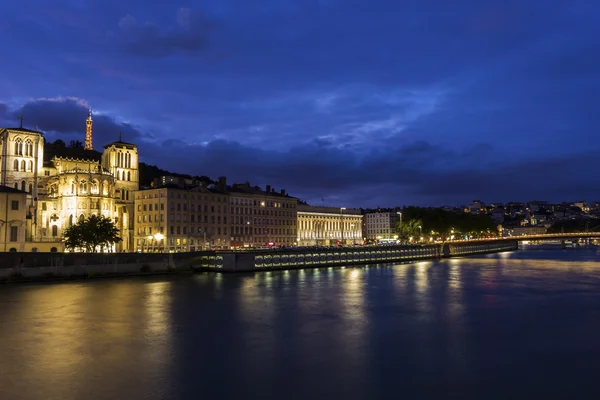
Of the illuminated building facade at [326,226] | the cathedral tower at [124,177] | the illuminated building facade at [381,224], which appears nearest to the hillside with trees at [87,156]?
the cathedral tower at [124,177]

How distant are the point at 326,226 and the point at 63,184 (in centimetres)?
6415

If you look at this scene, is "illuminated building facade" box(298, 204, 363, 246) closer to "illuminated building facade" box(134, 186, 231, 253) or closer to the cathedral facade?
"illuminated building facade" box(134, 186, 231, 253)

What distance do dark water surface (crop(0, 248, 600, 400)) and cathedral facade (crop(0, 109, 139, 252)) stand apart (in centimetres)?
4558

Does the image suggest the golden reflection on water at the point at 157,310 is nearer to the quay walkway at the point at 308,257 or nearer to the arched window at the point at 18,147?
the quay walkway at the point at 308,257

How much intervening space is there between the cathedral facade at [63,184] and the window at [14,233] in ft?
49.3

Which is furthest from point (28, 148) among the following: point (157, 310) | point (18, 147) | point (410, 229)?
point (410, 229)

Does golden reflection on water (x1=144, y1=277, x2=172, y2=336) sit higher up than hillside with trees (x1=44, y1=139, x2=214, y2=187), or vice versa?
hillside with trees (x1=44, y1=139, x2=214, y2=187)

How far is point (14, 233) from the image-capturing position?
59.5 m

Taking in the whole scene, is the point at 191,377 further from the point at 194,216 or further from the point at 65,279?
the point at 194,216

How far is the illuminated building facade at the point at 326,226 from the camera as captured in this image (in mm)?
123863

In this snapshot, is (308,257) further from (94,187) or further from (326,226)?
(326,226)

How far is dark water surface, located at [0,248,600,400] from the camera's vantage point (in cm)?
1587

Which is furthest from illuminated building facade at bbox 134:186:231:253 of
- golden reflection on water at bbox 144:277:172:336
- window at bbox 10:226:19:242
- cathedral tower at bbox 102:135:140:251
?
golden reflection on water at bbox 144:277:172:336

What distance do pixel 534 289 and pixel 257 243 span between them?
6818 centimetres
